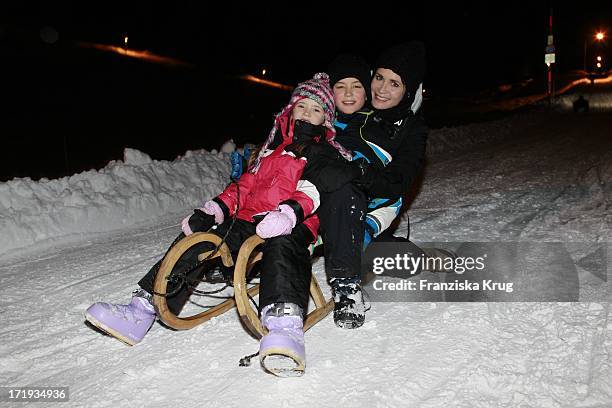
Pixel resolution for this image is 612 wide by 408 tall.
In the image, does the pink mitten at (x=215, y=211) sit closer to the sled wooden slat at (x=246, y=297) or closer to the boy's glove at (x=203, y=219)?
the boy's glove at (x=203, y=219)

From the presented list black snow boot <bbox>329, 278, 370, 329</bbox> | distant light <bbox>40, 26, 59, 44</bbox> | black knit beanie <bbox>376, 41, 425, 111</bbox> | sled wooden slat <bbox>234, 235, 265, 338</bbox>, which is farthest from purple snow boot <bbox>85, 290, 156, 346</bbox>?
distant light <bbox>40, 26, 59, 44</bbox>

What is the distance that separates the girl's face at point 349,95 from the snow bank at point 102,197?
3180 millimetres

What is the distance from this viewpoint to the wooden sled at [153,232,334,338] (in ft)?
8.78

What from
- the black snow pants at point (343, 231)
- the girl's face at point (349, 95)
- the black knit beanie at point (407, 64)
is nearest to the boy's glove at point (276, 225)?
the black snow pants at point (343, 231)

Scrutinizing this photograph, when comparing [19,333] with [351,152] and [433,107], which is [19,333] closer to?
[351,152]

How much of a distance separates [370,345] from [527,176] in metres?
5.64

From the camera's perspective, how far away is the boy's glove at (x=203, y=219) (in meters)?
3.16

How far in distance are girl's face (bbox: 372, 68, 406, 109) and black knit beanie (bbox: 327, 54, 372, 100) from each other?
0.28ft

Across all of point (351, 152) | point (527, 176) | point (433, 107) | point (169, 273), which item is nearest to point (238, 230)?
point (169, 273)

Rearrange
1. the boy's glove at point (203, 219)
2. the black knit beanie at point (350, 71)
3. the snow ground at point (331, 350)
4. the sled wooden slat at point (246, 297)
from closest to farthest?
the snow ground at point (331, 350) → the sled wooden slat at point (246, 297) → the boy's glove at point (203, 219) → the black knit beanie at point (350, 71)

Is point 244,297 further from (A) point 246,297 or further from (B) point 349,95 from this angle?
(B) point 349,95

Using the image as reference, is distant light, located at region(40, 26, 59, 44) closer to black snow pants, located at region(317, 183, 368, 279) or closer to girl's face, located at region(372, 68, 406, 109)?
girl's face, located at region(372, 68, 406, 109)

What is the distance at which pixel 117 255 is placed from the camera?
4.64 metres

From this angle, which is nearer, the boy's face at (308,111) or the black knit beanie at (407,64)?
the boy's face at (308,111)
